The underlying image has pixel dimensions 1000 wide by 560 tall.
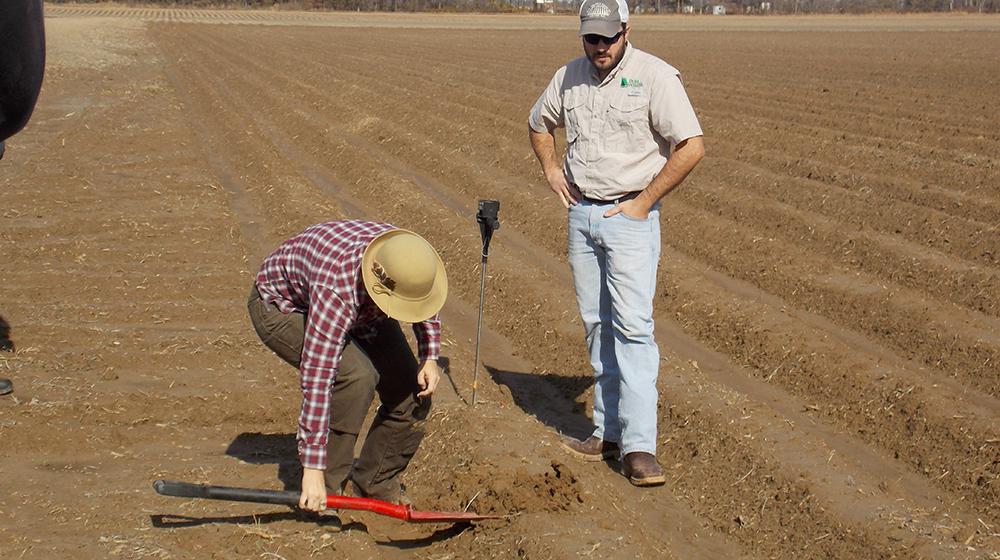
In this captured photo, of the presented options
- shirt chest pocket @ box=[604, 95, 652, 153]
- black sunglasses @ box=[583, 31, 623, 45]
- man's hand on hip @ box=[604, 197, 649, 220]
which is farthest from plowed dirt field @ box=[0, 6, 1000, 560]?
black sunglasses @ box=[583, 31, 623, 45]

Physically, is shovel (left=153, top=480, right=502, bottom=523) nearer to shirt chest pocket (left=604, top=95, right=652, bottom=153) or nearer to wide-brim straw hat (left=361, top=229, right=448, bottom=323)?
wide-brim straw hat (left=361, top=229, right=448, bottom=323)

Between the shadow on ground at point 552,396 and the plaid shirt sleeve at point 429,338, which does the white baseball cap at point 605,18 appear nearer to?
the plaid shirt sleeve at point 429,338

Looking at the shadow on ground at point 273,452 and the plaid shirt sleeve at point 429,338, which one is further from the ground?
the plaid shirt sleeve at point 429,338

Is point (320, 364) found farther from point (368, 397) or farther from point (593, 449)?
point (593, 449)

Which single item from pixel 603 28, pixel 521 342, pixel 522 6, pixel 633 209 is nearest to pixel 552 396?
pixel 521 342

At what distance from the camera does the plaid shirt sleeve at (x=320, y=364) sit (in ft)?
13.2

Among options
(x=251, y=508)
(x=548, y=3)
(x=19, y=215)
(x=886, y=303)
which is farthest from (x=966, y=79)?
(x=548, y=3)

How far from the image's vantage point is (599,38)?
4.88 m

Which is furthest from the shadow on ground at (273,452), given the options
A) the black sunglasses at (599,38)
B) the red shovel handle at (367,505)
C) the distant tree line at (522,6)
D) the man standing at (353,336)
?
the distant tree line at (522,6)

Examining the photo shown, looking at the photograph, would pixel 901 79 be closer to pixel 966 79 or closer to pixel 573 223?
pixel 966 79

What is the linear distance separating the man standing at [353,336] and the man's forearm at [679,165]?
120 cm

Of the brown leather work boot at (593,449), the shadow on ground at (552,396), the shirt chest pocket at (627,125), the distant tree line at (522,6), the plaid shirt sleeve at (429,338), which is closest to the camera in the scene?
the plaid shirt sleeve at (429,338)

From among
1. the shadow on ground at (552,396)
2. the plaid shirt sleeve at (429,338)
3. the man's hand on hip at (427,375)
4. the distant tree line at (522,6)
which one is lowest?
the distant tree line at (522,6)

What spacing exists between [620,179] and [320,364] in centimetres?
175
